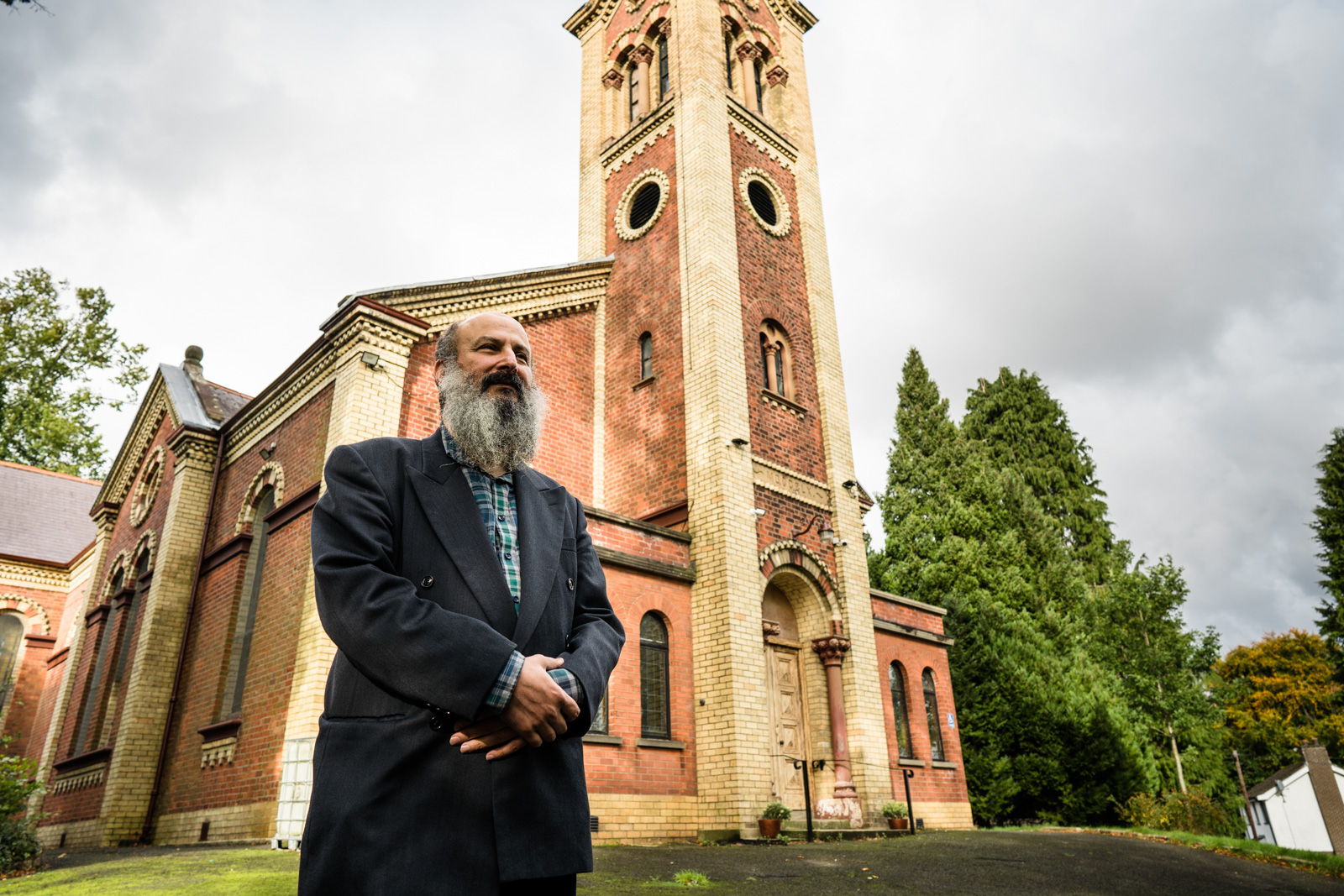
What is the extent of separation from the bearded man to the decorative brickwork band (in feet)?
37.4

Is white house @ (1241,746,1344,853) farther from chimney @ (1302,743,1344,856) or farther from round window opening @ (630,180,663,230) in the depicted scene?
round window opening @ (630,180,663,230)

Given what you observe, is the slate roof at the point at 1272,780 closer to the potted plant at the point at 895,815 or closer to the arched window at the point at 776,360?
the potted plant at the point at 895,815

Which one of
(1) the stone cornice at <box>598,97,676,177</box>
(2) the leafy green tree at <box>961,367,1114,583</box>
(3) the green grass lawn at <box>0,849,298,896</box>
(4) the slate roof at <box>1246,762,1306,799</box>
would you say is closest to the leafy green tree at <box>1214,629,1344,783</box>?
(4) the slate roof at <box>1246,762,1306,799</box>

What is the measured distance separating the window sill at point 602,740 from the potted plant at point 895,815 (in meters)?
4.86

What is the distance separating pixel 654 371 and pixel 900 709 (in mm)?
7908

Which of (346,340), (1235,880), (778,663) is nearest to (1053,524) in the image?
(778,663)

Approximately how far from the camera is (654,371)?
46.9 feet

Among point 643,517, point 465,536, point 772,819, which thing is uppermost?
point 643,517

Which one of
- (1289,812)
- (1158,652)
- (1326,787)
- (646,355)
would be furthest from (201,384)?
(1289,812)

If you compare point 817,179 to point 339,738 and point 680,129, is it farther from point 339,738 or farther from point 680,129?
point 339,738

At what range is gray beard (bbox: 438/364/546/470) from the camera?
7.49ft

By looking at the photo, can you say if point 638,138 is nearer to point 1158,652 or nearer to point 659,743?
point 659,743

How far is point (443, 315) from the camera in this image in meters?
12.6

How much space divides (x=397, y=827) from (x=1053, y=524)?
31118 millimetres
